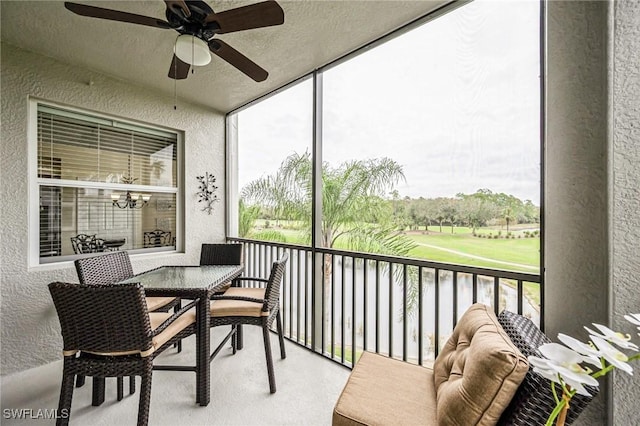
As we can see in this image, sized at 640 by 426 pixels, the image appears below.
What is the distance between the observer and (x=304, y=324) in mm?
2826

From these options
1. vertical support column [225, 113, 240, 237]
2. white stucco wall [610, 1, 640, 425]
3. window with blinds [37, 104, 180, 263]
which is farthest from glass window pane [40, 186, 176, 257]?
white stucco wall [610, 1, 640, 425]

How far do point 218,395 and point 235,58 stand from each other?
236 cm

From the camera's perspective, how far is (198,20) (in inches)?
61.2

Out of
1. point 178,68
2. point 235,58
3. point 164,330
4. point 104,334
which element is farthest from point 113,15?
point 164,330

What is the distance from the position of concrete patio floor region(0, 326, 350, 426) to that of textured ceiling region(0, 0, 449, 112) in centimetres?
272

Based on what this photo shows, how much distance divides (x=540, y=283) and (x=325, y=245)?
1660 millimetres

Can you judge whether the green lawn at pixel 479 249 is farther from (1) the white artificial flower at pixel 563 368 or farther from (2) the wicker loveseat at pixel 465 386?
(1) the white artificial flower at pixel 563 368

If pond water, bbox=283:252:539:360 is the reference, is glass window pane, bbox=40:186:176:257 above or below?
above

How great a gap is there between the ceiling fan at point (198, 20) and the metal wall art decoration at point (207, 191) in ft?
6.84

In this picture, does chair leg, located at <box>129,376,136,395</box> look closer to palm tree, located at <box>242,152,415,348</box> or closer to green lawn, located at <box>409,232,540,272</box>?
palm tree, located at <box>242,152,415,348</box>

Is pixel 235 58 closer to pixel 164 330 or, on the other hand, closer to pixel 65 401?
pixel 164 330

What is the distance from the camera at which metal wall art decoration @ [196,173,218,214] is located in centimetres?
361

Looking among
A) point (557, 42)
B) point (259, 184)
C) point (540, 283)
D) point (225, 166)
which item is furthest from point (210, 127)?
point (540, 283)

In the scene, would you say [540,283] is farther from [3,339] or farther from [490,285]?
[3,339]
